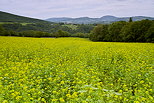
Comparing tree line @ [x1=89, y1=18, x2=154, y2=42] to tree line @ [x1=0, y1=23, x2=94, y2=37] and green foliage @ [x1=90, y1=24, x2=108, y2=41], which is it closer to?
green foliage @ [x1=90, y1=24, x2=108, y2=41]

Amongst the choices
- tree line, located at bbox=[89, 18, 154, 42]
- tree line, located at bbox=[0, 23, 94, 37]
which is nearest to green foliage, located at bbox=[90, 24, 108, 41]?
tree line, located at bbox=[89, 18, 154, 42]

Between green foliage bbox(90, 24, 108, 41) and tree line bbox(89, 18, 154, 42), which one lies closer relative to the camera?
tree line bbox(89, 18, 154, 42)

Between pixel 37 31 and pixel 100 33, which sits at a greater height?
pixel 37 31

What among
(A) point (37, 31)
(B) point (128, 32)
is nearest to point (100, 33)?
(B) point (128, 32)

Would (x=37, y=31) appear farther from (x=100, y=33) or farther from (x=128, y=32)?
(x=128, y=32)

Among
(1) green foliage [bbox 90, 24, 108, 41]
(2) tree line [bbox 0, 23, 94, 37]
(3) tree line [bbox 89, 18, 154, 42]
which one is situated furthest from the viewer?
(2) tree line [bbox 0, 23, 94, 37]

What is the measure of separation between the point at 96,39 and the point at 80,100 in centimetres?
5793

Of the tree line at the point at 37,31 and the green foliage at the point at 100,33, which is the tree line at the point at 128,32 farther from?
the tree line at the point at 37,31

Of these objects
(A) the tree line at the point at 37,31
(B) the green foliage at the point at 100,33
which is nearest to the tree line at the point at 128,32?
(B) the green foliage at the point at 100,33

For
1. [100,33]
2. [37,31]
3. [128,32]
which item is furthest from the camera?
[37,31]

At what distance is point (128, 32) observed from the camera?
46.3 metres

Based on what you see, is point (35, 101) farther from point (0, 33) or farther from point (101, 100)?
point (0, 33)

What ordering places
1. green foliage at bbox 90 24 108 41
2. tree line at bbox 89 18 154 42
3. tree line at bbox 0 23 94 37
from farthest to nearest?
tree line at bbox 0 23 94 37 → green foliage at bbox 90 24 108 41 → tree line at bbox 89 18 154 42

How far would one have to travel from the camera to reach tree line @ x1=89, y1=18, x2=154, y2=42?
41912 mm
